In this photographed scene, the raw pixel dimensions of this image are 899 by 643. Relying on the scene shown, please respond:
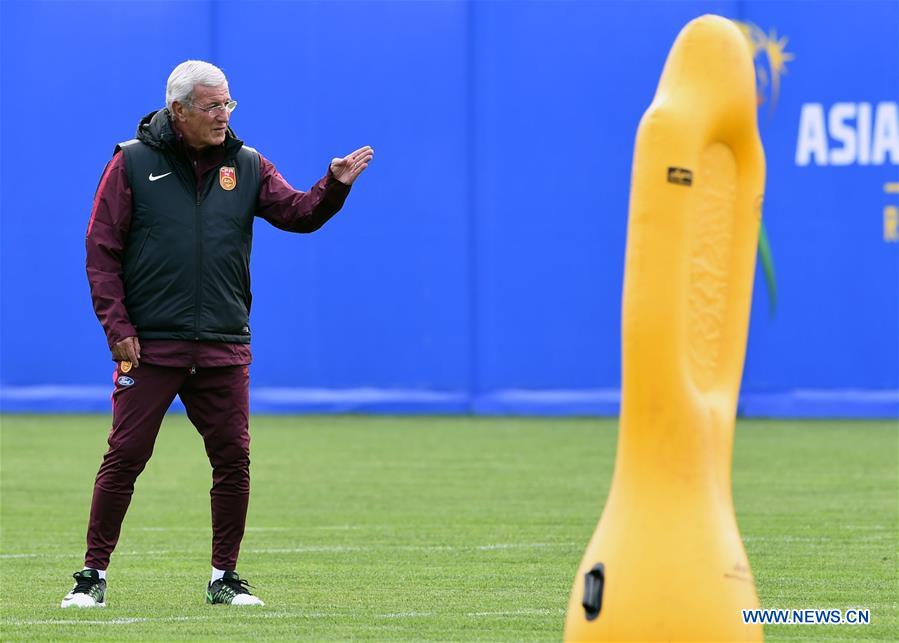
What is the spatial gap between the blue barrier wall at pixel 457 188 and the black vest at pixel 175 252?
9.89 meters

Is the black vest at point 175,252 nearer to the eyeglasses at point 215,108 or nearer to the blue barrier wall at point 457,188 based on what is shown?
the eyeglasses at point 215,108

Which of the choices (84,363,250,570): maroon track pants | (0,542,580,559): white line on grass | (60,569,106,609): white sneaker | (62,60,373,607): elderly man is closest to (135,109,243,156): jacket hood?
(62,60,373,607): elderly man

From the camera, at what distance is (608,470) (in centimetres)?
1112

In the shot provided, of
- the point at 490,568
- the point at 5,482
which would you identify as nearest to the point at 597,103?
the point at 5,482

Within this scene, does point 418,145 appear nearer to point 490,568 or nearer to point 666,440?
point 490,568

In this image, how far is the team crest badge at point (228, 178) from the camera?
→ 19.1ft

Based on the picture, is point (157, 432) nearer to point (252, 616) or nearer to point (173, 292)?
point (173, 292)

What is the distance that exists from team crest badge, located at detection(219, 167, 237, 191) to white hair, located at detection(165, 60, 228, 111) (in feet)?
0.94

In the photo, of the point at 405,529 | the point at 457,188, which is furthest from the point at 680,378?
the point at 457,188

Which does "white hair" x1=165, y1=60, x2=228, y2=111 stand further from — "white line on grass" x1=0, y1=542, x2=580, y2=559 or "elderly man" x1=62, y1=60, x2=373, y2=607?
"white line on grass" x1=0, y1=542, x2=580, y2=559

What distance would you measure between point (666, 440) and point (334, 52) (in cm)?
1218

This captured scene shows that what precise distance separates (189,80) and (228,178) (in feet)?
1.24

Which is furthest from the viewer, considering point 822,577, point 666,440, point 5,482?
point 5,482

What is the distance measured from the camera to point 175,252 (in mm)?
5699
